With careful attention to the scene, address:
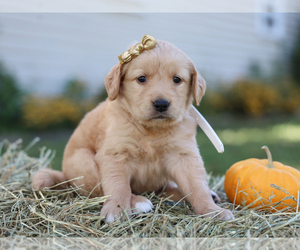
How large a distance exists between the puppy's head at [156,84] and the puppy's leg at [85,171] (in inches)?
23.0

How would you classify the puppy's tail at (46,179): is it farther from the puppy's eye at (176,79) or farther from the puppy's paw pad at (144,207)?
the puppy's eye at (176,79)

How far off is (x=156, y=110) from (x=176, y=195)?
908 mm

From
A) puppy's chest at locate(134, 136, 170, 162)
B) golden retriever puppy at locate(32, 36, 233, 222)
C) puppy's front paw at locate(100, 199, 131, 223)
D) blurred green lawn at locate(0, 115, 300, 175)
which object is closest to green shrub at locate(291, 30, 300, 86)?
blurred green lawn at locate(0, 115, 300, 175)

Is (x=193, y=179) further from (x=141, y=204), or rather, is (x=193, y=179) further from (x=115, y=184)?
(x=115, y=184)

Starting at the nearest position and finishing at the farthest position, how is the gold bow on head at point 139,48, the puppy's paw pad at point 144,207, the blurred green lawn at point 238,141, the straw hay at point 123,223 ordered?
the straw hay at point 123,223
the puppy's paw pad at point 144,207
the gold bow on head at point 139,48
the blurred green lawn at point 238,141

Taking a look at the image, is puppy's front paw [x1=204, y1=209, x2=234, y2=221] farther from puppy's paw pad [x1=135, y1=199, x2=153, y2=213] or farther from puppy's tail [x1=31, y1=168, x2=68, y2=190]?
puppy's tail [x1=31, y1=168, x2=68, y2=190]

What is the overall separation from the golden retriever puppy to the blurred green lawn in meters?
2.32

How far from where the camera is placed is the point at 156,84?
255cm

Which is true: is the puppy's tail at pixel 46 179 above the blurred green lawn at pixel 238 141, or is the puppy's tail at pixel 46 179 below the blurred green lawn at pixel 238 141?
above

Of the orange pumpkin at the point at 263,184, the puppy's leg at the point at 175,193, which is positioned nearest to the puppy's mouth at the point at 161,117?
the puppy's leg at the point at 175,193

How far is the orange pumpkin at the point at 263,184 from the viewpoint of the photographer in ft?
8.77

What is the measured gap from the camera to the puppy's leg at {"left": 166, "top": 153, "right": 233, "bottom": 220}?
8.10 ft

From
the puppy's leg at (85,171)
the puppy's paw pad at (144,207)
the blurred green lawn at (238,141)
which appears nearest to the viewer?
the puppy's paw pad at (144,207)

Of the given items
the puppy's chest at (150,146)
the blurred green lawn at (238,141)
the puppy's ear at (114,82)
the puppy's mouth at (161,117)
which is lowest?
the blurred green lawn at (238,141)
